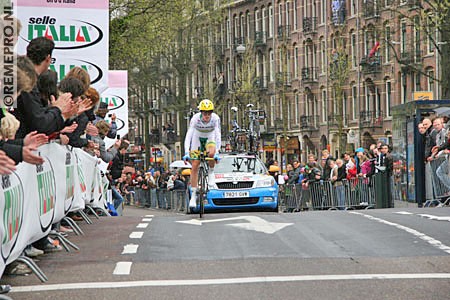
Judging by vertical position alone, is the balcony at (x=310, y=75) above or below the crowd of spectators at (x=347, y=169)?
above

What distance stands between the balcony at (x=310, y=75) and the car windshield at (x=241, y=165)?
182ft

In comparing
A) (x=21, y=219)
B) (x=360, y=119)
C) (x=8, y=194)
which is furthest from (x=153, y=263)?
(x=360, y=119)

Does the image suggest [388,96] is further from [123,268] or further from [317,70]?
[123,268]

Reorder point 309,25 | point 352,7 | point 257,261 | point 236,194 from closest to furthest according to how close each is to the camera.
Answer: point 257,261, point 236,194, point 352,7, point 309,25

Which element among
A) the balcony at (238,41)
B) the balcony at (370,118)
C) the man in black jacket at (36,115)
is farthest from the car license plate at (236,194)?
the balcony at (238,41)

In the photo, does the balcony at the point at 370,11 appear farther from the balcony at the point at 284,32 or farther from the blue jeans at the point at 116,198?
the blue jeans at the point at 116,198

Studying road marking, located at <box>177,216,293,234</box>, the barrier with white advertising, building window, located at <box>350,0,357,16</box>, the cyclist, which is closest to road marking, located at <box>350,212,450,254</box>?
road marking, located at <box>177,216,293,234</box>

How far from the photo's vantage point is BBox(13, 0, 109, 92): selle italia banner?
1872 centimetres

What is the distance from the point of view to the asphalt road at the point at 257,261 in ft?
29.0

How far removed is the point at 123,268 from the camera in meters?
10.4

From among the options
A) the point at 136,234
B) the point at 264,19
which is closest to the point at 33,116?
the point at 136,234

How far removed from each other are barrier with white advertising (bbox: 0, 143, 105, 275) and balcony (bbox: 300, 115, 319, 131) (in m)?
65.3

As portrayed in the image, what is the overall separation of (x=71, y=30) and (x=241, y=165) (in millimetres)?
7275

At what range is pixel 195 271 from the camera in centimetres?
1015
